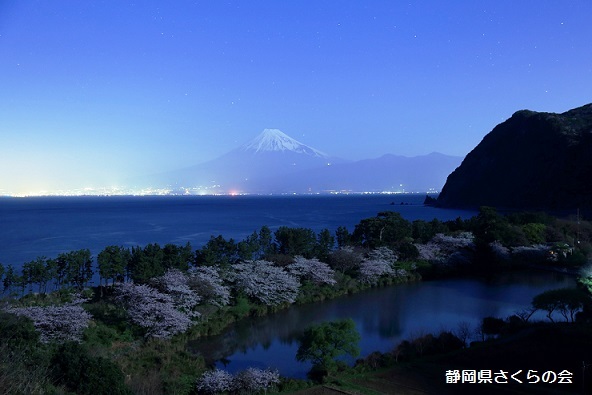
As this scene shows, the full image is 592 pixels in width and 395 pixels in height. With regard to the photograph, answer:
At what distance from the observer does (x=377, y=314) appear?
19.3 meters

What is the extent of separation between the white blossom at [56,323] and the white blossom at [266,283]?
289 inches

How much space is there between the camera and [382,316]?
1903cm

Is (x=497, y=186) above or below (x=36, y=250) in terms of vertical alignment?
above

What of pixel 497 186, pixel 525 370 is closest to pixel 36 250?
pixel 525 370

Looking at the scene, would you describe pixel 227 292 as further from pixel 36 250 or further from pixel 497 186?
pixel 497 186

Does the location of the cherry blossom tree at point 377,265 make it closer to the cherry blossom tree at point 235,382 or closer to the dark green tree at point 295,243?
the dark green tree at point 295,243

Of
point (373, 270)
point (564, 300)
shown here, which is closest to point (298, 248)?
point (373, 270)

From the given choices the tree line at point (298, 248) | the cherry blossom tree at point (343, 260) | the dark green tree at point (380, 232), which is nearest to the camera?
the tree line at point (298, 248)

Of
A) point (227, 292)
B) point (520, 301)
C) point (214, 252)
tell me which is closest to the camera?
point (227, 292)

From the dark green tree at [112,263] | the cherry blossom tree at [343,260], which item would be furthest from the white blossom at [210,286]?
the cherry blossom tree at [343,260]

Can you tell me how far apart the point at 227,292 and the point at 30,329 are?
8.34 metres

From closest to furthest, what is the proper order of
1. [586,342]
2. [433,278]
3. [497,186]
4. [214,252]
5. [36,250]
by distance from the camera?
[586,342], [214,252], [433,278], [36,250], [497,186]

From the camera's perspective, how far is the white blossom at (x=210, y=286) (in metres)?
18.2

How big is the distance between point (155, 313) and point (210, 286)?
11.1ft
